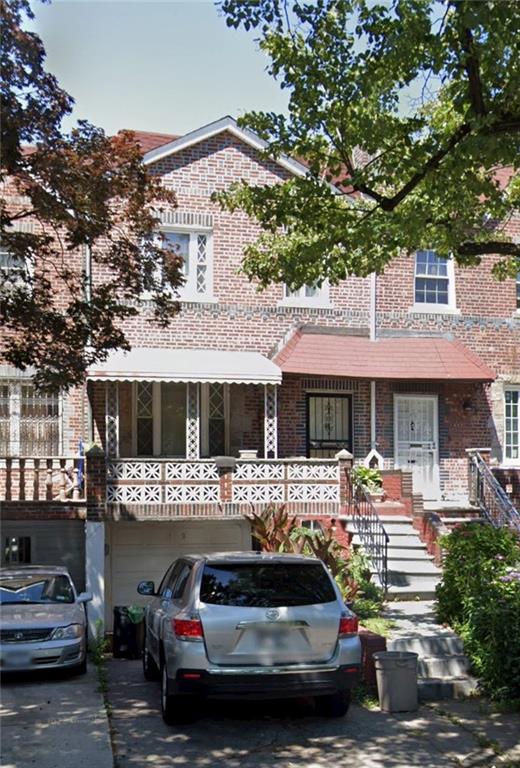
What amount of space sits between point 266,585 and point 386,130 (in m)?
5.72

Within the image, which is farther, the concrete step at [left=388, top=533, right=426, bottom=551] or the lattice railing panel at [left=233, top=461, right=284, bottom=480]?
the lattice railing panel at [left=233, top=461, right=284, bottom=480]

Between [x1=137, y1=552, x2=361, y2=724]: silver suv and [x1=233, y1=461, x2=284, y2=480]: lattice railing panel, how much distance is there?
27.2 ft

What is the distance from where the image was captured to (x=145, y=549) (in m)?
18.0

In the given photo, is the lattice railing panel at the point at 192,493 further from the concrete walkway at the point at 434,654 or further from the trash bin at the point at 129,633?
the concrete walkway at the point at 434,654

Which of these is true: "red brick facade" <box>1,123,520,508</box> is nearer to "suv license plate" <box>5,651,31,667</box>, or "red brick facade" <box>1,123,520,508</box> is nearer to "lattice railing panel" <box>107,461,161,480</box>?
"lattice railing panel" <box>107,461,161,480</box>

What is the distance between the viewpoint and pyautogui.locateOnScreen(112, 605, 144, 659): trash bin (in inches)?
508

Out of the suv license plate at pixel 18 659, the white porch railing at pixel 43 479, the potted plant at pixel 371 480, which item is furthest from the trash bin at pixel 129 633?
the potted plant at pixel 371 480

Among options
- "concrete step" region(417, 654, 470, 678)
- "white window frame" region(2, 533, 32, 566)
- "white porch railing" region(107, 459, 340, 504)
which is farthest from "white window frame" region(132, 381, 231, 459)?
"concrete step" region(417, 654, 470, 678)

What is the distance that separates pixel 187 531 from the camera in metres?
18.1

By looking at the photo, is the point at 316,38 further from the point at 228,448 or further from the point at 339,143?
the point at 228,448

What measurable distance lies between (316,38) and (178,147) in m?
8.94

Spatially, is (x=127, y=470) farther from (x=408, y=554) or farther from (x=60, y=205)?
(x=60, y=205)

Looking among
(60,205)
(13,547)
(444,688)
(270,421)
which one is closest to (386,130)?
(60,205)

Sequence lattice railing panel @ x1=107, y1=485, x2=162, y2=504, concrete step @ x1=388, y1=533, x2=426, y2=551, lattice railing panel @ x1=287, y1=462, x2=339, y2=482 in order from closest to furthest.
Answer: concrete step @ x1=388, y1=533, x2=426, y2=551, lattice railing panel @ x1=107, y1=485, x2=162, y2=504, lattice railing panel @ x1=287, y1=462, x2=339, y2=482
